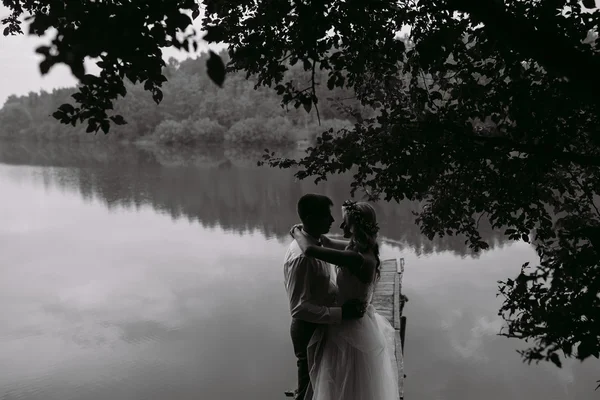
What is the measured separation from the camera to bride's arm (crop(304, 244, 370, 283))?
3.15 meters

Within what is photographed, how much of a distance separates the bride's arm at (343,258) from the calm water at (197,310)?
14.5 ft

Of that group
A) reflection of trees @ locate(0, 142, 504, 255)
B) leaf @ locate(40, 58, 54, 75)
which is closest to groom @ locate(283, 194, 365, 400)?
leaf @ locate(40, 58, 54, 75)

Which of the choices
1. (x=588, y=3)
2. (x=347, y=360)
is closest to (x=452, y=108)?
(x=588, y=3)

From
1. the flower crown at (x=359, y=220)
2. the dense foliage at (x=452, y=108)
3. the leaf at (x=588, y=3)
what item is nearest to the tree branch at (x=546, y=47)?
the dense foliage at (x=452, y=108)

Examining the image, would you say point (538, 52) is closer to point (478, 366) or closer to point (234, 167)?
point (478, 366)

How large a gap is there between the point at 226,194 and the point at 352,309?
19.6 metres

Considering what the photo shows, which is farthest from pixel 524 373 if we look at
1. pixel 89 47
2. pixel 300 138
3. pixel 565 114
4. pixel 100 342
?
pixel 300 138

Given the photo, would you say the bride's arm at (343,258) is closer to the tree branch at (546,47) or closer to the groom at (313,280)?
the groom at (313,280)

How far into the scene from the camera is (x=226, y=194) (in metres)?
22.8

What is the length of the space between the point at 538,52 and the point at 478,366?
7.32 m

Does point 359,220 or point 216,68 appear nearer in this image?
point 216,68

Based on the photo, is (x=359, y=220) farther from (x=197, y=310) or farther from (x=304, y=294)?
(x=197, y=310)

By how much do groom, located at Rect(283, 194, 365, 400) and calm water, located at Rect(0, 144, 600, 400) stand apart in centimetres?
412

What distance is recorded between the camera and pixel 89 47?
4.79 ft
